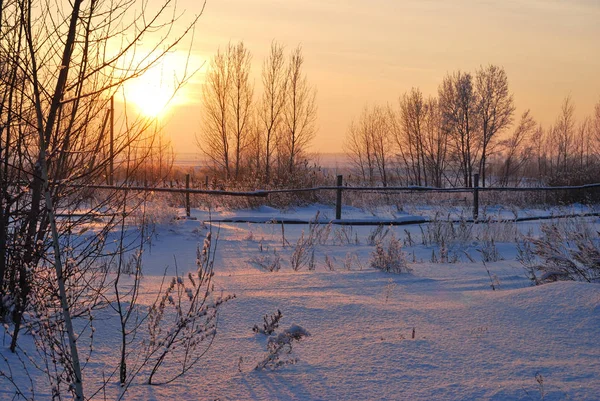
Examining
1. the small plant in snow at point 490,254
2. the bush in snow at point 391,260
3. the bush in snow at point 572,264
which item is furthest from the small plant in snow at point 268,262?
the bush in snow at point 572,264

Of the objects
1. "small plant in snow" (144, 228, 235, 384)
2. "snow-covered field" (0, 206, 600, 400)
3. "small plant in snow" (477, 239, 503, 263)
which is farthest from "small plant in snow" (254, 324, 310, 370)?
"small plant in snow" (477, 239, 503, 263)

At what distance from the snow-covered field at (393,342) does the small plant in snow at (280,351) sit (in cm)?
3

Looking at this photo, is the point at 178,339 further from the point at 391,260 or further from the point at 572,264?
the point at 572,264

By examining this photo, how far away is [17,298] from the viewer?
336 centimetres

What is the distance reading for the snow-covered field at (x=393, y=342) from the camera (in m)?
2.81

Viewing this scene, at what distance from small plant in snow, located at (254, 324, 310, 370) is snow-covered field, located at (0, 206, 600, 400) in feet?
0.11

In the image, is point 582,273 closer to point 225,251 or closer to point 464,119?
point 225,251

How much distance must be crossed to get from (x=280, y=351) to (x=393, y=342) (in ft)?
2.28

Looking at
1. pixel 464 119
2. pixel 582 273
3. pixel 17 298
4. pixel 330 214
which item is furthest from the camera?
pixel 464 119

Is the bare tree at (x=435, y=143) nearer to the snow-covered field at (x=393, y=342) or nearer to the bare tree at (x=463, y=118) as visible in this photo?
the bare tree at (x=463, y=118)

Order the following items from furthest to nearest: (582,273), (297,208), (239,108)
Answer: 1. (239,108)
2. (297,208)
3. (582,273)

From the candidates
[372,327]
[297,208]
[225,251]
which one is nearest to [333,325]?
[372,327]

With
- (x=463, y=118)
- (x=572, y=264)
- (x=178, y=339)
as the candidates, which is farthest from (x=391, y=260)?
(x=463, y=118)

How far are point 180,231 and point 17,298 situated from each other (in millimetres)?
7144
